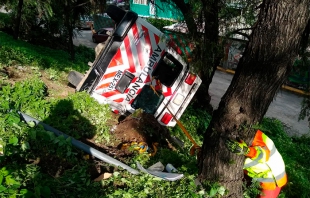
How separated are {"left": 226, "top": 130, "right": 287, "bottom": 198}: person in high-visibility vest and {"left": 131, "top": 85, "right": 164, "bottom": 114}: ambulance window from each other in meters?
3.40

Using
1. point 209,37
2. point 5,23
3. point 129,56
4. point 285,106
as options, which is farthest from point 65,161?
point 5,23

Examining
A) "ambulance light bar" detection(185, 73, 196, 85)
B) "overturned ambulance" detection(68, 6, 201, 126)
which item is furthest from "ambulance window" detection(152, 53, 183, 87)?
"ambulance light bar" detection(185, 73, 196, 85)

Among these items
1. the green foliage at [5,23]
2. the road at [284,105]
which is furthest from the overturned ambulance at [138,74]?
the green foliage at [5,23]

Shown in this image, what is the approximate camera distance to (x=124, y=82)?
629cm

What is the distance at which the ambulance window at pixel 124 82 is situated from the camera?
6258 millimetres

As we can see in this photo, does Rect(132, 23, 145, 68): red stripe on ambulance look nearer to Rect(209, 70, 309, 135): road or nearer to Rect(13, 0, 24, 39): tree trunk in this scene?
Rect(209, 70, 309, 135): road

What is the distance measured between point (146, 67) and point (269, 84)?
12.1 ft

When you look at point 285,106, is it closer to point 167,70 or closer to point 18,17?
point 167,70

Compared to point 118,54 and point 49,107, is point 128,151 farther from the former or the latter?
point 118,54

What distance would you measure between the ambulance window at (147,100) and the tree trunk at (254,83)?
3.31 metres

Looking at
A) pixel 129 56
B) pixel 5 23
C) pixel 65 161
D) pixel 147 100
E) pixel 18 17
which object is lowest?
pixel 5 23

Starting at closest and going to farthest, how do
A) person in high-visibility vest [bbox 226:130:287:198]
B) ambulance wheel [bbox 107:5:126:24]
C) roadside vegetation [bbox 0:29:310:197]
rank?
roadside vegetation [bbox 0:29:310:197]
person in high-visibility vest [bbox 226:130:287:198]
ambulance wheel [bbox 107:5:126:24]

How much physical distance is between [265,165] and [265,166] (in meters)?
0.02

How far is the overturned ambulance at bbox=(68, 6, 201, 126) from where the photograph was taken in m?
6.10
